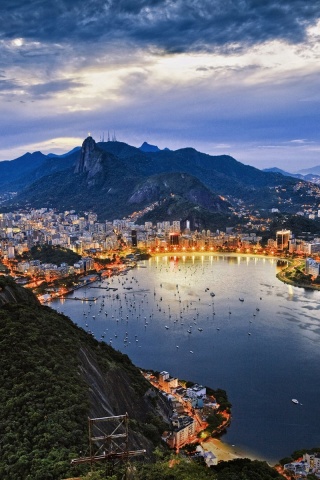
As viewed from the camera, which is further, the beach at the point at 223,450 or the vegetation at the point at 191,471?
the beach at the point at 223,450

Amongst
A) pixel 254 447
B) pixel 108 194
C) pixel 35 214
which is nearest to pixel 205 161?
pixel 108 194

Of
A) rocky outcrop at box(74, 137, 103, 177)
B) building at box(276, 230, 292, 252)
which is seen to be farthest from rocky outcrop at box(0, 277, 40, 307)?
rocky outcrop at box(74, 137, 103, 177)

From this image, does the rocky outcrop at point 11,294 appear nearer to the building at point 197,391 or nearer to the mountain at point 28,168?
the building at point 197,391

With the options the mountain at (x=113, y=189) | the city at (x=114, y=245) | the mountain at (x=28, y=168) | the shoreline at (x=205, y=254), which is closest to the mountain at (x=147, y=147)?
the mountain at (x=28, y=168)

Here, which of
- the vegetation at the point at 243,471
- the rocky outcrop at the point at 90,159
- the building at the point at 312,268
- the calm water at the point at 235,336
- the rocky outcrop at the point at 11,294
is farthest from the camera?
the rocky outcrop at the point at 90,159

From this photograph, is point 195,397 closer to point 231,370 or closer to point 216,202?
point 231,370

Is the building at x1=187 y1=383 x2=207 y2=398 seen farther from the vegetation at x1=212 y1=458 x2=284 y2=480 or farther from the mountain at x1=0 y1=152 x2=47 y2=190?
the mountain at x1=0 y1=152 x2=47 y2=190
